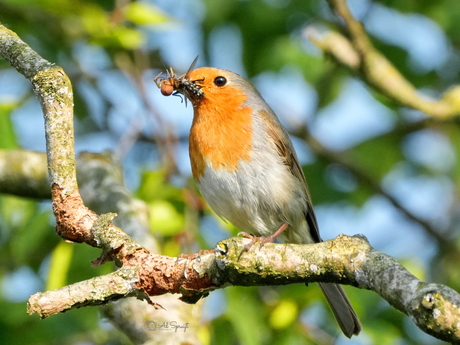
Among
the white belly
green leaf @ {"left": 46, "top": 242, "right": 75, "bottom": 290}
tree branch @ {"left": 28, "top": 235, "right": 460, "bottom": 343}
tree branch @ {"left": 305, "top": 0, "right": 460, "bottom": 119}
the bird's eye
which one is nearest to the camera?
tree branch @ {"left": 28, "top": 235, "right": 460, "bottom": 343}

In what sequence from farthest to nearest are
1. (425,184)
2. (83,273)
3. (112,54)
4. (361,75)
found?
(425,184) < (112,54) < (361,75) < (83,273)

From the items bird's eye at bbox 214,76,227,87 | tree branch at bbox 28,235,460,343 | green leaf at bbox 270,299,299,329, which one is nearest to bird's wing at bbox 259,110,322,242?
bird's eye at bbox 214,76,227,87

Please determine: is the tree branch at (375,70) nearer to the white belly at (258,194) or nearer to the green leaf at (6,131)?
the white belly at (258,194)

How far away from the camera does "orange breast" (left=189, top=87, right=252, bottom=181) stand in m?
4.79

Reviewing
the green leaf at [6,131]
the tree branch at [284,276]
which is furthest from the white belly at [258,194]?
the tree branch at [284,276]

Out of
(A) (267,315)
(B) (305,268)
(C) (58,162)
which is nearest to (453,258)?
(A) (267,315)

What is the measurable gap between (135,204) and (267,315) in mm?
1411

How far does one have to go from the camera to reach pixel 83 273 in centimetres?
486

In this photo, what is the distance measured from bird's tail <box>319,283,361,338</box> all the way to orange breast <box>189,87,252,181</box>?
4.11 ft

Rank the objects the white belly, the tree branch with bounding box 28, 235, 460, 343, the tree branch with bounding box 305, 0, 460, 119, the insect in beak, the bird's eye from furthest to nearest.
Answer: the tree branch with bounding box 305, 0, 460, 119
the bird's eye
the insect in beak
the white belly
the tree branch with bounding box 28, 235, 460, 343

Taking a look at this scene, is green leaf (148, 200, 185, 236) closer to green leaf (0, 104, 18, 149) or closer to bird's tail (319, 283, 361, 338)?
green leaf (0, 104, 18, 149)

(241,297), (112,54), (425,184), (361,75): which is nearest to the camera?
(241,297)

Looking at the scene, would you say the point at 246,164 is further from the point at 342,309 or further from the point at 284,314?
the point at 342,309

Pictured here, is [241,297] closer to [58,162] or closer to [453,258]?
[58,162]
